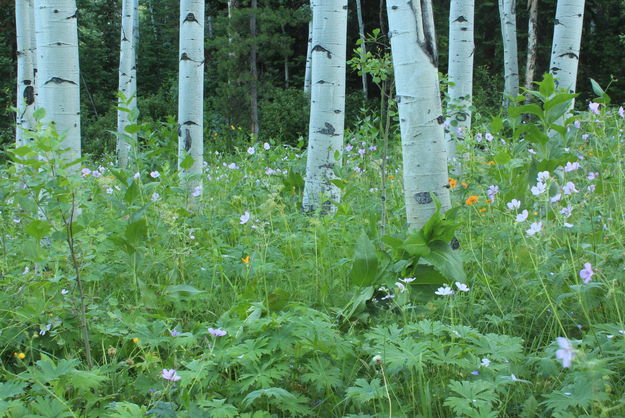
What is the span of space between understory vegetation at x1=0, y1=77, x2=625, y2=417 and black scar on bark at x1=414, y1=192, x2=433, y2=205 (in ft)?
0.57

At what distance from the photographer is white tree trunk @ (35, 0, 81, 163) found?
320cm

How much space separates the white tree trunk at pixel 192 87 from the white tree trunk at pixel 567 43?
311cm

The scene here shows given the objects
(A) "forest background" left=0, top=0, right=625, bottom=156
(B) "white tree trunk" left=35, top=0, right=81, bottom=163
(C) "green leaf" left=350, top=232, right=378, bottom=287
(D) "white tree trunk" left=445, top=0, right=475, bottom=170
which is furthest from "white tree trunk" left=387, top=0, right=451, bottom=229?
(A) "forest background" left=0, top=0, right=625, bottom=156

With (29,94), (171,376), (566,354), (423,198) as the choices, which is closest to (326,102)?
(423,198)

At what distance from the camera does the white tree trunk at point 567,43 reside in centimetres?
472

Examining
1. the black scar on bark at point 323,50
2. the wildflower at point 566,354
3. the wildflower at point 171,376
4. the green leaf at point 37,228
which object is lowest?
the wildflower at point 171,376

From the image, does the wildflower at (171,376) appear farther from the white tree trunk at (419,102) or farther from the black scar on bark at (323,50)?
the black scar on bark at (323,50)

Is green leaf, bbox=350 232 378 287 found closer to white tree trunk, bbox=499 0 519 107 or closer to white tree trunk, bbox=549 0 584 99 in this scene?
white tree trunk, bbox=549 0 584 99

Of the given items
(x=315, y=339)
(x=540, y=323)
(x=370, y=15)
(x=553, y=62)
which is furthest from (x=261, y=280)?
(x=370, y=15)

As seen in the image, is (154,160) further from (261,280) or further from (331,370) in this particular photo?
(331,370)

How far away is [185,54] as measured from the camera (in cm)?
492

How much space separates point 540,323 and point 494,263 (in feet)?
1.73

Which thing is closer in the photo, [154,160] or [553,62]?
[553,62]

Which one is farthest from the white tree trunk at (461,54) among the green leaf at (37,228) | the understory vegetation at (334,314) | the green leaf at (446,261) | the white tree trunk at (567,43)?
the green leaf at (37,228)
